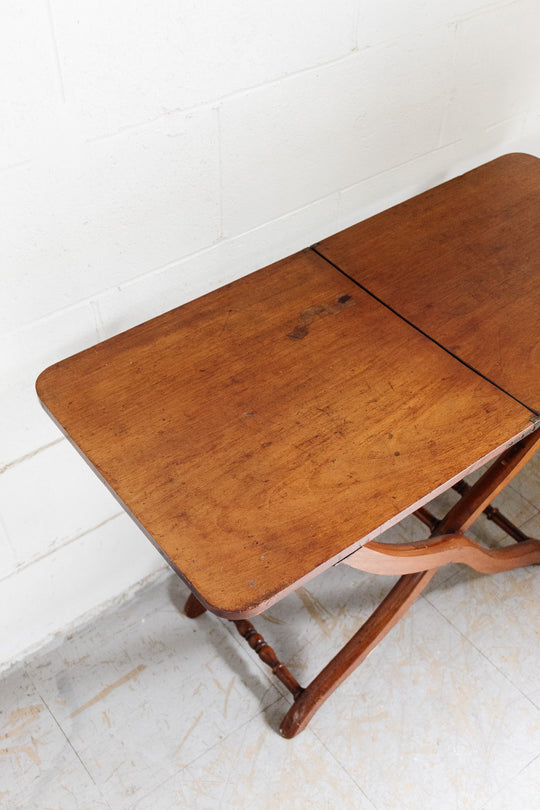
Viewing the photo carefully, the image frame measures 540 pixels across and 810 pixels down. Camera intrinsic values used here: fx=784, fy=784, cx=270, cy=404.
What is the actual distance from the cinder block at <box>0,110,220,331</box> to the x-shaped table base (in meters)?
0.80

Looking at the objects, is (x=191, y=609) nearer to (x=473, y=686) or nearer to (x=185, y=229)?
(x=473, y=686)

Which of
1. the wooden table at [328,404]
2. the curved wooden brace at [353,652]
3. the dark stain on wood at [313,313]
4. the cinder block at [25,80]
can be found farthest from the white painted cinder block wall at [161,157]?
the curved wooden brace at [353,652]

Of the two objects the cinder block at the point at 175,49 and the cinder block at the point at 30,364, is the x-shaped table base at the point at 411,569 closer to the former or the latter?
the cinder block at the point at 30,364

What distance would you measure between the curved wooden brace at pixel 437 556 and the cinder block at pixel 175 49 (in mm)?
898

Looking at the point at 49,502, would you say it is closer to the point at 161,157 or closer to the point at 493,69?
the point at 161,157

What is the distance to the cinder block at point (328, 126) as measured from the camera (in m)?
1.68

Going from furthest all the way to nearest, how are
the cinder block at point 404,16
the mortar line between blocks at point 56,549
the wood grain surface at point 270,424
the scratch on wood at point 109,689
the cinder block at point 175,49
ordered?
1. the scratch on wood at point 109,689
2. the mortar line between blocks at point 56,549
3. the cinder block at point 404,16
4. the cinder block at point 175,49
5. the wood grain surface at point 270,424

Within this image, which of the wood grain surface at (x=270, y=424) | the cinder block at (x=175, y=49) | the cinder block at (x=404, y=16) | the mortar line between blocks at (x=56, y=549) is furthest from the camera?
the mortar line between blocks at (x=56, y=549)

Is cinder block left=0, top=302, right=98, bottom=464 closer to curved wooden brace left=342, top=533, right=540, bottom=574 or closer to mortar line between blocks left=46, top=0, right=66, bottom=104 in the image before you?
mortar line between blocks left=46, top=0, right=66, bottom=104

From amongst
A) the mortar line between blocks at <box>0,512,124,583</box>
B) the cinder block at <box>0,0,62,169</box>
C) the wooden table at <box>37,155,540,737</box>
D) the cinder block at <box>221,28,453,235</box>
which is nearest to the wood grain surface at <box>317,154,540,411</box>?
the wooden table at <box>37,155,540,737</box>

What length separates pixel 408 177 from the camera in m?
2.15

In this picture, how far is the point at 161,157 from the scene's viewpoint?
1542 millimetres

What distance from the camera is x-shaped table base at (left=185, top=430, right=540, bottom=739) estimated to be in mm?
1631

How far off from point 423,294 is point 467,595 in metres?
0.98
